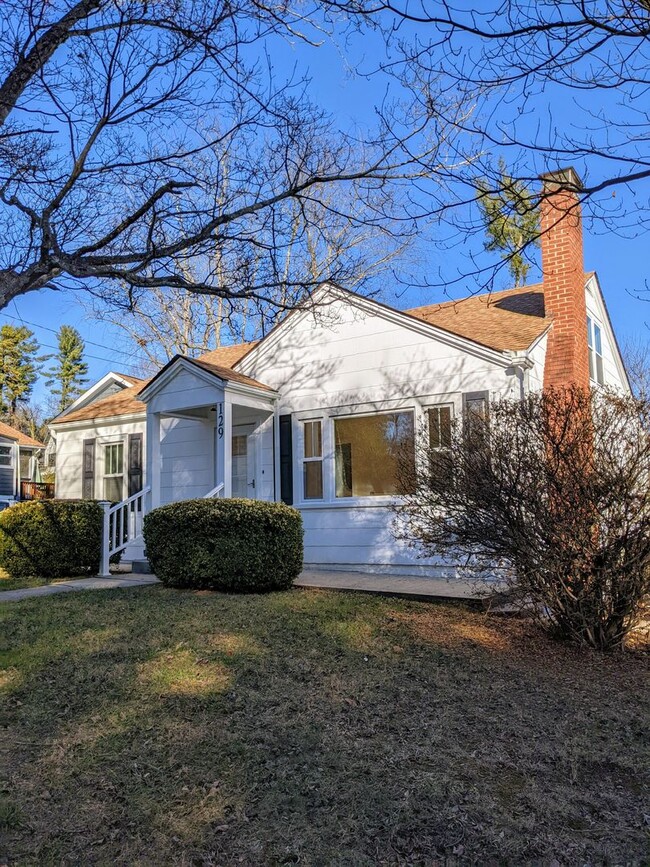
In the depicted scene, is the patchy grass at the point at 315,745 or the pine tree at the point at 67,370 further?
the pine tree at the point at 67,370

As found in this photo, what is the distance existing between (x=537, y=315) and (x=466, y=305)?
1.80m

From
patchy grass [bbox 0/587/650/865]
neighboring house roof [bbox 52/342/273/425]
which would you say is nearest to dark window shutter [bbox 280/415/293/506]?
neighboring house roof [bbox 52/342/273/425]

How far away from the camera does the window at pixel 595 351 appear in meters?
11.2

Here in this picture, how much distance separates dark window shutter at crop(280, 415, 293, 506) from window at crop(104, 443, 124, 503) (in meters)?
4.41

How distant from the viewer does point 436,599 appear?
24.1ft

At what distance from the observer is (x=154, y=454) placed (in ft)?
35.3

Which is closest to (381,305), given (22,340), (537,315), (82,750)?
(537,315)

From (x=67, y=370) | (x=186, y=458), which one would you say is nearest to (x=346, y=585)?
(x=186, y=458)

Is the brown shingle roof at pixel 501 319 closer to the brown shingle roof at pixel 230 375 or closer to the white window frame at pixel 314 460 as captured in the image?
the white window frame at pixel 314 460

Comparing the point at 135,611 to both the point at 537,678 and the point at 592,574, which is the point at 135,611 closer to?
the point at 537,678

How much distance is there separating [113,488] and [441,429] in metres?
Answer: 9.09

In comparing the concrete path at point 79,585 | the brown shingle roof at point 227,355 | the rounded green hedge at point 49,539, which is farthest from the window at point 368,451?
the brown shingle roof at point 227,355

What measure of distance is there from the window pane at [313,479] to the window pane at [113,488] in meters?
4.87

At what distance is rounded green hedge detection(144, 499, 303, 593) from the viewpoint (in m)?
7.53
